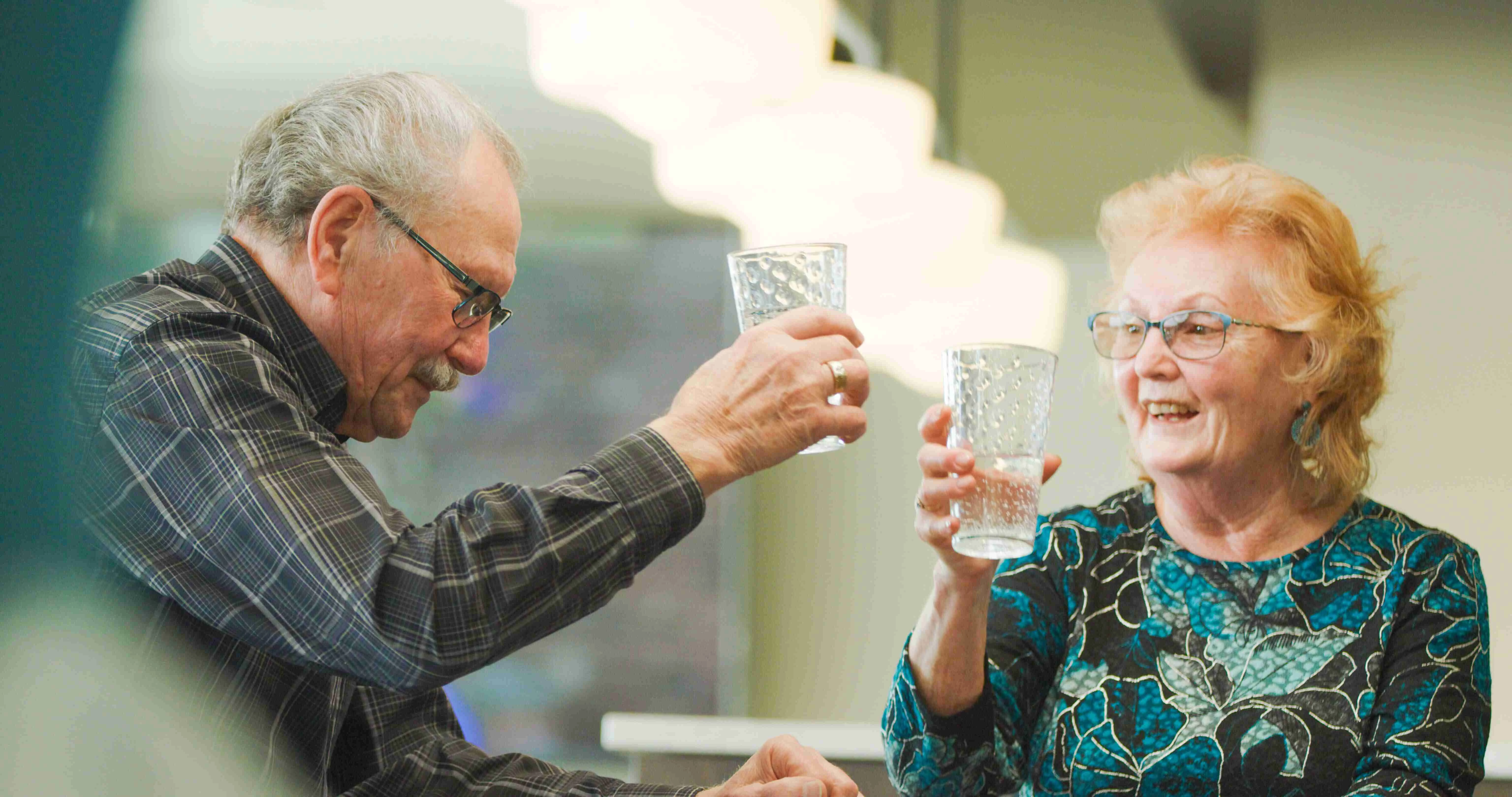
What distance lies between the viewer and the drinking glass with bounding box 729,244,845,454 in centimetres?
114

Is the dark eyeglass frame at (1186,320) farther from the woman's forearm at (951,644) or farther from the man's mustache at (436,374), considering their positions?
the man's mustache at (436,374)

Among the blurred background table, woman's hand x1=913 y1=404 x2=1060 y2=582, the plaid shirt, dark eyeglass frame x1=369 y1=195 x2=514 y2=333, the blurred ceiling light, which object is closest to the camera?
the plaid shirt

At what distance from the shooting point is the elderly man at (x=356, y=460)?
947 millimetres

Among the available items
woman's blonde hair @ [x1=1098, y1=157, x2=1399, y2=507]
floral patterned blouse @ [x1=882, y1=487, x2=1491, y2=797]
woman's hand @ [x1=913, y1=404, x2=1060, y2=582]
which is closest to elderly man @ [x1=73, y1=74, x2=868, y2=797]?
woman's hand @ [x1=913, y1=404, x2=1060, y2=582]

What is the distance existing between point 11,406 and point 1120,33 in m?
3.64

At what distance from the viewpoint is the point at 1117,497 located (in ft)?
5.77

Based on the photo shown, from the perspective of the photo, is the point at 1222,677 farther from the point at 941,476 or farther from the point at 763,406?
the point at 763,406

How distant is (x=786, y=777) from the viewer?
1.29 m

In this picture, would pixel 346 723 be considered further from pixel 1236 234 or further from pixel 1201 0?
pixel 1201 0

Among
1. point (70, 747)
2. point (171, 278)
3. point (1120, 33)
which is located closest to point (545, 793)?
point (171, 278)

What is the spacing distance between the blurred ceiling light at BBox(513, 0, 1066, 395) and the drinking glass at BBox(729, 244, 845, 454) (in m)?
2.50

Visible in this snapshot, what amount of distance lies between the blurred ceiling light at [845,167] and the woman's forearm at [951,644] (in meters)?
2.24

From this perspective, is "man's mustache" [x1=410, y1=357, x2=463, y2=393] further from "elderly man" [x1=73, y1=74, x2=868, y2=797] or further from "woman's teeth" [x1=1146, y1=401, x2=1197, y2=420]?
"woman's teeth" [x1=1146, y1=401, x2=1197, y2=420]

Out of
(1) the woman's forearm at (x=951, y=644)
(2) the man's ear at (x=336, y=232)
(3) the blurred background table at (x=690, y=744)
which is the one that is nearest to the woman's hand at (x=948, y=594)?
(1) the woman's forearm at (x=951, y=644)
